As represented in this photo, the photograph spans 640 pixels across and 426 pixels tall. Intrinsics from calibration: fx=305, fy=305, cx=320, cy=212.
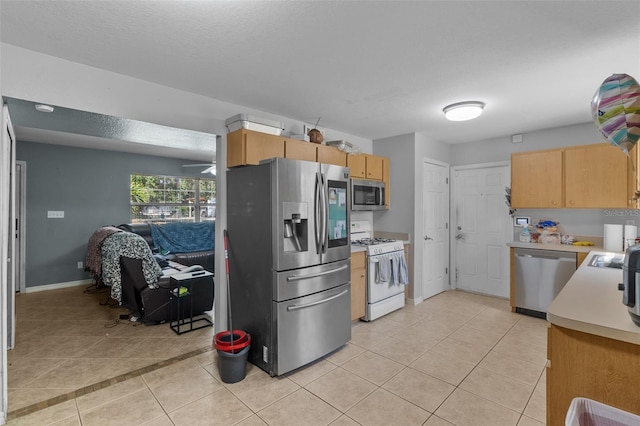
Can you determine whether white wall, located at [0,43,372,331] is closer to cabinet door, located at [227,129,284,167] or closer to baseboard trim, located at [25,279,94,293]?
cabinet door, located at [227,129,284,167]

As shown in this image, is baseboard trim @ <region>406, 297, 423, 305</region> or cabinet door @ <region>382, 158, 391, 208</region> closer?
baseboard trim @ <region>406, 297, 423, 305</region>

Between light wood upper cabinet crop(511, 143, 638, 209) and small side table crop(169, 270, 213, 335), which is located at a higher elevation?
light wood upper cabinet crop(511, 143, 638, 209)

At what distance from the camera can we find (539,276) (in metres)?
3.79

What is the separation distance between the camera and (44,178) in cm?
520

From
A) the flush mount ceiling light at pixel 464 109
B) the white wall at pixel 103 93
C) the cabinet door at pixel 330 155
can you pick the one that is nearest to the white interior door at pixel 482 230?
the flush mount ceiling light at pixel 464 109

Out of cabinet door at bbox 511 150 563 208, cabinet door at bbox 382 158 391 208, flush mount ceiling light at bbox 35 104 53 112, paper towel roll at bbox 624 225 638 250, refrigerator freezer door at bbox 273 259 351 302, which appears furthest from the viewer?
cabinet door at bbox 382 158 391 208

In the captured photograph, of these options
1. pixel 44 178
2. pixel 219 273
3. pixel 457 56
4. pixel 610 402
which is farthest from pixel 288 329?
pixel 44 178

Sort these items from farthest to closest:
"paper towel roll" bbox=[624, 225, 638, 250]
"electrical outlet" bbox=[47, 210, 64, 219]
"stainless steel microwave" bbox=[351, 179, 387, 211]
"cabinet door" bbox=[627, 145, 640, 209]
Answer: "electrical outlet" bbox=[47, 210, 64, 219]
"stainless steel microwave" bbox=[351, 179, 387, 211]
"paper towel roll" bbox=[624, 225, 638, 250]
"cabinet door" bbox=[627, 145, 640, 209]

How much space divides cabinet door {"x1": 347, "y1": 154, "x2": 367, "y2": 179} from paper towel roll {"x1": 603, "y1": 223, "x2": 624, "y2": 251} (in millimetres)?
2858

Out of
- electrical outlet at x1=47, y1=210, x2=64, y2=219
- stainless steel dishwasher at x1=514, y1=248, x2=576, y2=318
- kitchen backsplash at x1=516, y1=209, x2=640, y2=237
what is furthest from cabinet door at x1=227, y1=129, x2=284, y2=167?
electrical outlet at x1=47, y1=210, x2=64, y2=219

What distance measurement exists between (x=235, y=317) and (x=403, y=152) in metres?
3.23

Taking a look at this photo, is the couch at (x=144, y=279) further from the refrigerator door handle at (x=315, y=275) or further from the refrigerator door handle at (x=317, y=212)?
the refrigerator door handle at (x=317, y=212)

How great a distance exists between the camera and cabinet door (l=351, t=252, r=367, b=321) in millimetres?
3568

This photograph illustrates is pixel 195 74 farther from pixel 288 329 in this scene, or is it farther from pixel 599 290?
pixel 599 290
